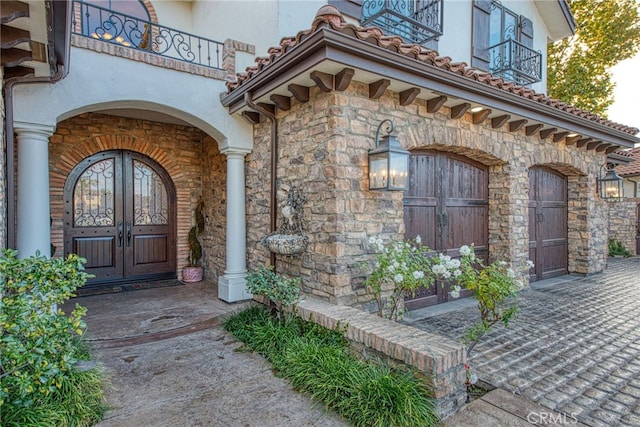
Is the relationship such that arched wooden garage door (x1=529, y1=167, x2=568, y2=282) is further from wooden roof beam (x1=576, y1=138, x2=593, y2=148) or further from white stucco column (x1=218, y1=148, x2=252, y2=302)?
white stucco column (x1=218, y1=148, x2=252, y2=302)

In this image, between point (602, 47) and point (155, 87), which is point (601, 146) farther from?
point (155, 87)

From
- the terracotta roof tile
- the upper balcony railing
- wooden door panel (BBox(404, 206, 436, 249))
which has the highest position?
the upper balcony railing

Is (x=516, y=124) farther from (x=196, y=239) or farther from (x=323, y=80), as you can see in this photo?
(x=196, y=239)

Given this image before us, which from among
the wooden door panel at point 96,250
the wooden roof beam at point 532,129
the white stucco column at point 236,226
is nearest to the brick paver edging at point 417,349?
the white stucco column at point 236,226

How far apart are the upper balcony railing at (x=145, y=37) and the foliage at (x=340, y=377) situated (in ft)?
13.1

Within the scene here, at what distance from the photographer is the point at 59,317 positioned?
7.75 feet

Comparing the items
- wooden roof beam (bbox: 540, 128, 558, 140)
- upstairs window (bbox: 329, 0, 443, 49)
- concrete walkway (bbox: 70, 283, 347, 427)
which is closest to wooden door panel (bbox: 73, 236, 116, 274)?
concrete walkway (bbox: 70, 283, 347, 427)

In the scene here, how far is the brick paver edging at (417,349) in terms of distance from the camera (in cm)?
249

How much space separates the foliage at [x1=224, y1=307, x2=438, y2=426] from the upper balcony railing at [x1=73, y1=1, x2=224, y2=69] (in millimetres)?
3985

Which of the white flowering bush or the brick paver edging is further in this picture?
the white flowering bush

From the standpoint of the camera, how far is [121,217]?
6457 millimetres

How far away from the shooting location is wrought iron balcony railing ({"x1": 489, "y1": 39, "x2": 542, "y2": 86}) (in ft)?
24.3

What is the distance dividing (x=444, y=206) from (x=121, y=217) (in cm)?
575

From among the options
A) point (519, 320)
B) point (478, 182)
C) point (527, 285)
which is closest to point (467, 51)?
point (478, 182)
